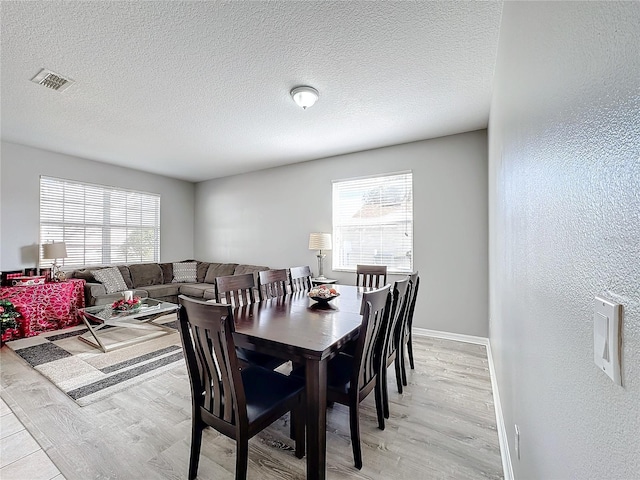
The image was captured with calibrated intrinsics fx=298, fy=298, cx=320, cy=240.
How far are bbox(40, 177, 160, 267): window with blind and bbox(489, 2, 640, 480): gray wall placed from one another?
239 inches

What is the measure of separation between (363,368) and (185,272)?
5.21m

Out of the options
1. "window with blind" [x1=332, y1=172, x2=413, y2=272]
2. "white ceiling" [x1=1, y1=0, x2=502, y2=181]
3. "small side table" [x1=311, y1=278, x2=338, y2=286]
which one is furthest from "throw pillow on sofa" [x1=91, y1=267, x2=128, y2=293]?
"window with blind" [x1=332, y1=172, x2=413, y2=272]

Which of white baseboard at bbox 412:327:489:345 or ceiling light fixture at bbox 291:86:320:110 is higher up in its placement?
ceiling light fixture at bbox 291:86:320:110

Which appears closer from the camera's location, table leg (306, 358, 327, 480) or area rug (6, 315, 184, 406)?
table leg (306, 358, 327, 480)

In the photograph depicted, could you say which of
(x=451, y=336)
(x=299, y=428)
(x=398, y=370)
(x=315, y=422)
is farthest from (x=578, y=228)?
(x=451, y=336)

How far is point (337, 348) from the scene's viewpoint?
160cm

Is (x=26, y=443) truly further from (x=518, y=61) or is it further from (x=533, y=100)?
(x=518, y=61)

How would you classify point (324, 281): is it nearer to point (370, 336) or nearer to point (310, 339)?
point (370, 336)

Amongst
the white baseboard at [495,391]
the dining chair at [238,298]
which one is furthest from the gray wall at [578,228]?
the dining chair at [238,298]

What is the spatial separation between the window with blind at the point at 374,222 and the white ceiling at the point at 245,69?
2.47 ft

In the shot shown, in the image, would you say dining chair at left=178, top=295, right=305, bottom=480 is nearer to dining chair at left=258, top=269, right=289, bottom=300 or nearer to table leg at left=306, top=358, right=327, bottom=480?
table leg at left=306, top=358, right=327, bottom=480

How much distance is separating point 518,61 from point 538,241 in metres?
0.91

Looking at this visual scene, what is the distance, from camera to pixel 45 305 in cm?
405

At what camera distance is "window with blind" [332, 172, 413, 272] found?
425cm
